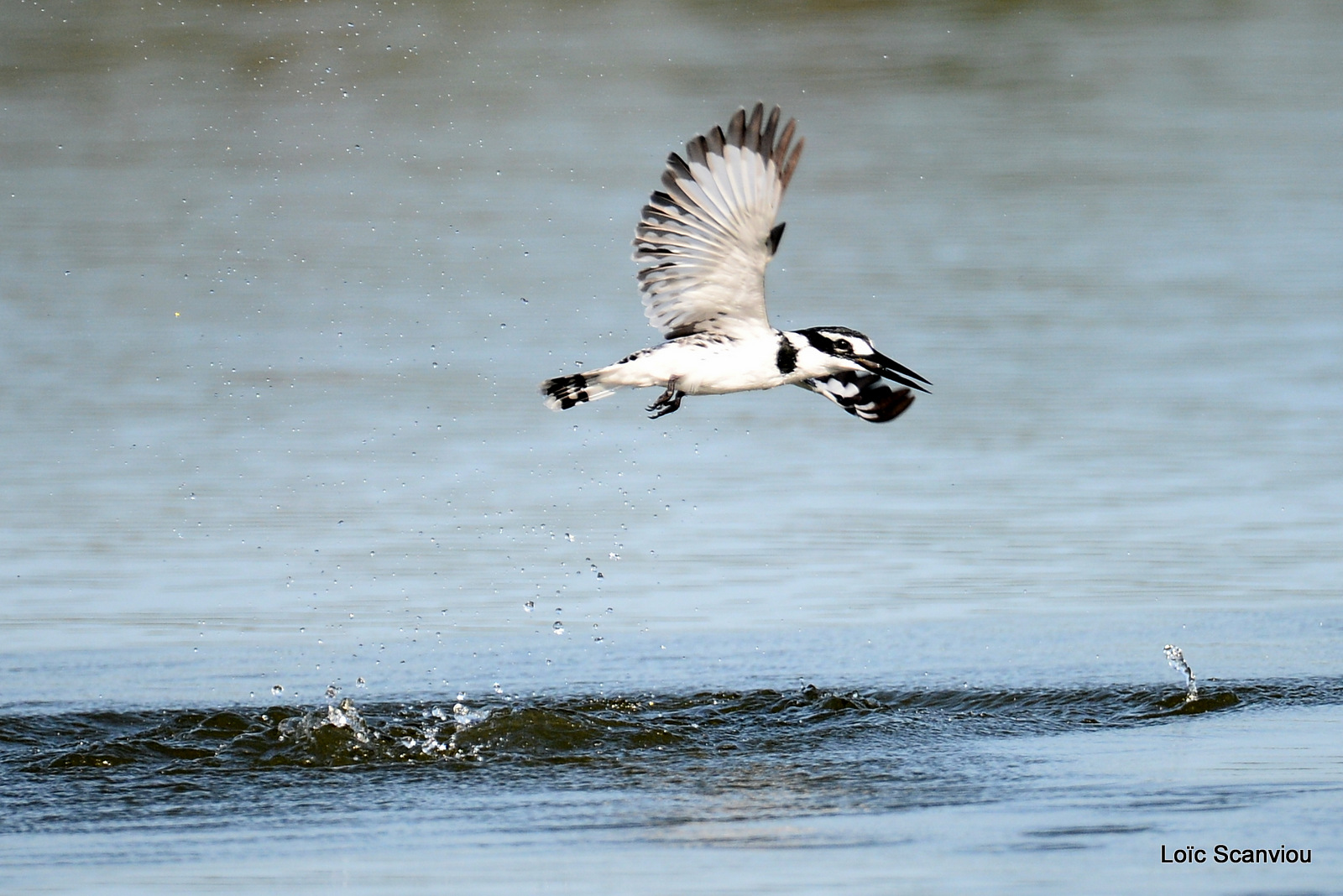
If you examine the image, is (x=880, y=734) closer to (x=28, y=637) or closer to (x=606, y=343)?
(x=28, y=637)

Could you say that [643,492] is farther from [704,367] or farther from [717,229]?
[717,229]

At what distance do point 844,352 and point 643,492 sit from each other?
1.81 m

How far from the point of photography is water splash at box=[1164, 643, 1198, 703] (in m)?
5.69

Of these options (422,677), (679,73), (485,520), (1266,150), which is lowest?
(422,677)

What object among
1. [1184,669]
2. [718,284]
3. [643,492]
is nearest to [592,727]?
[718,284]

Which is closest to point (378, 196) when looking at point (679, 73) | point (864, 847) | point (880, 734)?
point (679, 73)

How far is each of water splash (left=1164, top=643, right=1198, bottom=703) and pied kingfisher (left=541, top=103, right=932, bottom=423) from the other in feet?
4.03

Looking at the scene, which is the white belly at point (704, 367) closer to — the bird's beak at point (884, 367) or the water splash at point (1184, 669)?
the bird's beak at point (884, 367)

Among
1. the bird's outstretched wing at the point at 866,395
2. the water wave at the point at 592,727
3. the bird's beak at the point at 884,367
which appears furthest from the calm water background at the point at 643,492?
the bird's beak at the point at 884,367

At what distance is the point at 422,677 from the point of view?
20.1ft

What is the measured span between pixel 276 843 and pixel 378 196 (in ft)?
29.5

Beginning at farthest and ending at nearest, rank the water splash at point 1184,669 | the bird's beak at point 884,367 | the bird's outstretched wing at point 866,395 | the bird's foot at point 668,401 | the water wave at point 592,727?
1. the bird's outstretched wing at point 866,395
2. the bird's beak at point 884,367
3. the bird's foot at point 668,401
4. the water splash at point 1184,669
5. the water wave at point 592,727

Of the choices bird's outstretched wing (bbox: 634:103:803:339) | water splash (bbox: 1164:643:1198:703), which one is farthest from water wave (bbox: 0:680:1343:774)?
bird's outstretched wing (bbox: 634:103:803:339)

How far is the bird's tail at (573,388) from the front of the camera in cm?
595
